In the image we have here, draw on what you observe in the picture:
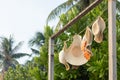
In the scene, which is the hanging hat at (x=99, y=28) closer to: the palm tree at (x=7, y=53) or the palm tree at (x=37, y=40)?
the palm tree at (x=37, y=40)

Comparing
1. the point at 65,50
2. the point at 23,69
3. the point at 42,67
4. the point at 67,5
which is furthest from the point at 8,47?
the point at 65,50

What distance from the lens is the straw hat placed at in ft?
16.4

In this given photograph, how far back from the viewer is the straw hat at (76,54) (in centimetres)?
500

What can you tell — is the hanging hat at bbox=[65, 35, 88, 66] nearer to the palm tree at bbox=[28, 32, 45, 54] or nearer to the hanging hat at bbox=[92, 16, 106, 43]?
the hanging hat at bbox=[92, 16, 106, 43]

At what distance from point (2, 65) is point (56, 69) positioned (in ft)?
67.1

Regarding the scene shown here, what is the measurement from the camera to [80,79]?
8.95 meters

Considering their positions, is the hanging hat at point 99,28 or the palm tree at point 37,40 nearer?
the hanging hat at point 99,28

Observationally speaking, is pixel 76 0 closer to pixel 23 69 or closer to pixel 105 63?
pixel 105 63

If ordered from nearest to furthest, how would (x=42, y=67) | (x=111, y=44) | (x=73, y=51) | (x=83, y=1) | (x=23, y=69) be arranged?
(x=111, y=44) < (x=73, y=51) < (x=42, y=67) < (x=83, y=1) < (x=23, y=69)

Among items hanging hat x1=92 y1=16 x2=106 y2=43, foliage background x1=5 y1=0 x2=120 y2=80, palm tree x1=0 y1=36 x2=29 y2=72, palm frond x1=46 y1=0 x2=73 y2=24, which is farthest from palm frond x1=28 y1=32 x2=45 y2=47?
hanging hat x1=92 y1=16 x2=106 y2=43

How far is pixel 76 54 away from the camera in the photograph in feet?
16.8

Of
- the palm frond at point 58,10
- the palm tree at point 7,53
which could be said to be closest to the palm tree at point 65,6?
the palm frond at point 58,10

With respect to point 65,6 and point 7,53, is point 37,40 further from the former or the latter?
point 65,6

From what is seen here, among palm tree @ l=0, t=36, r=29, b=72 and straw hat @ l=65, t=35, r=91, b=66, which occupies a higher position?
palm tree @ l=0, t=36, r=29, b=72
